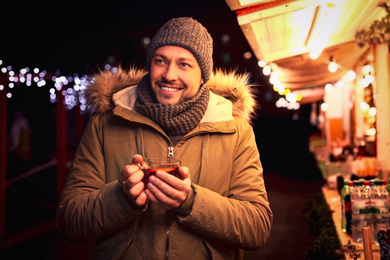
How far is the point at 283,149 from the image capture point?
Result: 20.7 meters

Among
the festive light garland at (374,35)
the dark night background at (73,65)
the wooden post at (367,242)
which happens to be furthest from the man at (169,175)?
the dark night background at (73,65)

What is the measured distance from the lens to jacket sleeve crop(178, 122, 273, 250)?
72.0 inches

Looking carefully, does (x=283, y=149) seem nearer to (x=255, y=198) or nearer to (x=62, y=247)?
(x=62, y=247)

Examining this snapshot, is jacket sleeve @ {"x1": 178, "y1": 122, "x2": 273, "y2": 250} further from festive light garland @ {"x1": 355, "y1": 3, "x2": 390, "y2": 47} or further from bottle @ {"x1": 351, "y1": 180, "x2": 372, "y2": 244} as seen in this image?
festive light garland @ {"x1": 355, "y1": 3, "x2": 390, "y2": 47}

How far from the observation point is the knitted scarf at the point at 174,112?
6.98ft

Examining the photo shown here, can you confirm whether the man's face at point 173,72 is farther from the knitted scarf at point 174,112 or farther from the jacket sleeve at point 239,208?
the jacket sleeve at point 239,208

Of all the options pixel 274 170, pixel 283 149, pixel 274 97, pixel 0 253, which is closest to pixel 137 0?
pixel 274 170

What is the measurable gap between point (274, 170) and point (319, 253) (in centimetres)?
1346

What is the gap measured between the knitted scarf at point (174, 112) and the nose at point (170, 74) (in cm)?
15

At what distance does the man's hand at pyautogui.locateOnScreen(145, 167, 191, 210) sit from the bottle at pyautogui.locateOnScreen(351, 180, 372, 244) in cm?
190

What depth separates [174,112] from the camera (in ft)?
7.02

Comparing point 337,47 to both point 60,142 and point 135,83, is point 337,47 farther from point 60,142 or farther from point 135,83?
point 60,142

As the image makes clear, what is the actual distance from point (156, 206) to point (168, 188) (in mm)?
403

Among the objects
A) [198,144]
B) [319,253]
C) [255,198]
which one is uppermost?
[198,144]
